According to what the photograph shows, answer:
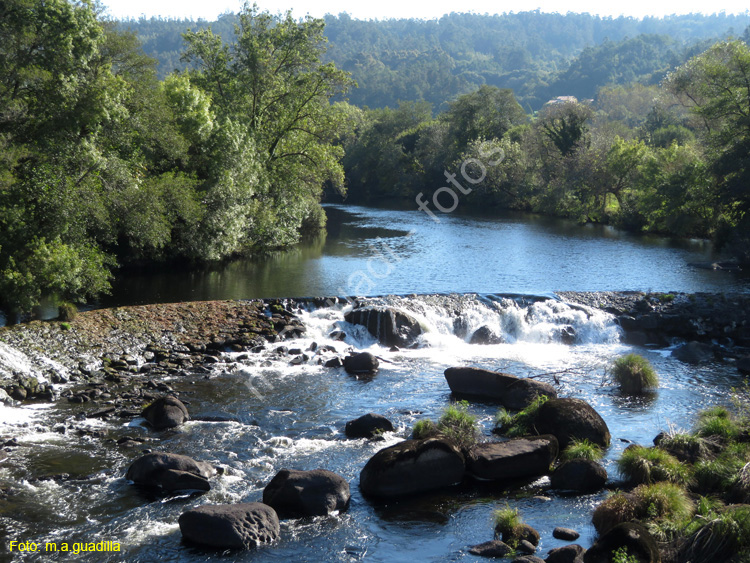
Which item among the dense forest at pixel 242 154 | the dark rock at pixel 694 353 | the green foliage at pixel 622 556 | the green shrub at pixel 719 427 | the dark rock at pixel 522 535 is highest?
the dense forest at pixel 242 154

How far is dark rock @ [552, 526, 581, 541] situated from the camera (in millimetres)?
10617

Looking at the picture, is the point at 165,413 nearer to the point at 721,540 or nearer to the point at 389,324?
the point at 389,324

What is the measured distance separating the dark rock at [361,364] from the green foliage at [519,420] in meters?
5.68

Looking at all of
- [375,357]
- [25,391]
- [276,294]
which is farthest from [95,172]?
[375,357]

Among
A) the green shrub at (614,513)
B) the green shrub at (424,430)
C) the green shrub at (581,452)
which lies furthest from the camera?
the green shrub at (424,430)

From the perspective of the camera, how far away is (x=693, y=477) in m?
12.1

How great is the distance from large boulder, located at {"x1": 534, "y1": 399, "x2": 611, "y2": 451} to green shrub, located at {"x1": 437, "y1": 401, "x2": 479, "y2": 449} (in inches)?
61.7

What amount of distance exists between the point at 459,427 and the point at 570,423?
250cm

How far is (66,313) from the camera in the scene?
2130 cm

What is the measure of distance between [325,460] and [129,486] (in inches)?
155

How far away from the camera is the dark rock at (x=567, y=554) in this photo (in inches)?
378

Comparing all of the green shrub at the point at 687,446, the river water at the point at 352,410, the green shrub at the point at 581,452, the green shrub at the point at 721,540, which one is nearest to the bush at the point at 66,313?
the river water at the point at 352,410

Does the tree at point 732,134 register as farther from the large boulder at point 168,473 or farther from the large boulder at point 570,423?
the large boulder at point 168,473

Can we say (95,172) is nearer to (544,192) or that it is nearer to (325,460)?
(325,460)
